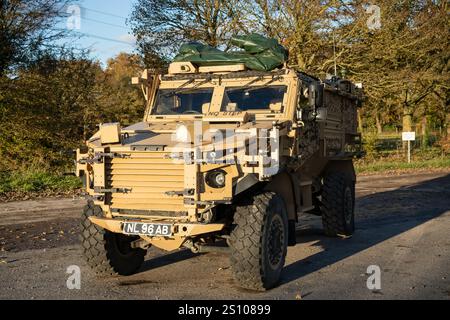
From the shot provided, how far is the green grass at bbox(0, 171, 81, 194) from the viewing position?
56.5ft

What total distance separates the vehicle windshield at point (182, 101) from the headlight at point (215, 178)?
180 centimetres

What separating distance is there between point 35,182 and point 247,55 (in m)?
11.5

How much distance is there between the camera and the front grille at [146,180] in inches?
253

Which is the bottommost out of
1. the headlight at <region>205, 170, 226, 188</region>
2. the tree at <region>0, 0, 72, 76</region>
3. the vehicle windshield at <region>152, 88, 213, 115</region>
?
the headlight at <region>205, 170, 226, 188</region>

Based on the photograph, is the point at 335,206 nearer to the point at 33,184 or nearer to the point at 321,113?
the point at 321,113

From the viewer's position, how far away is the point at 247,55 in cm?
839

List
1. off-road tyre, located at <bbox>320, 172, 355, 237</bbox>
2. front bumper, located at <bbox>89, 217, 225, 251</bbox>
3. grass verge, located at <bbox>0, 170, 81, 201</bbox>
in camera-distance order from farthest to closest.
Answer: grass verge, located at <bbox>0, 170, 81, 201</bbox>
off-road tyre, located at <bbox>320, 172, 355, 237</bbox>
front bumper, located at <bbox>89, 217, 225, 251</bbox>

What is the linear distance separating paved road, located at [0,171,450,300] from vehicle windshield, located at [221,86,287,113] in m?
2.03

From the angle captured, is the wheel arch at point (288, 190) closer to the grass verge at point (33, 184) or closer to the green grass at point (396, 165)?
the grass verge at point (33, 184)

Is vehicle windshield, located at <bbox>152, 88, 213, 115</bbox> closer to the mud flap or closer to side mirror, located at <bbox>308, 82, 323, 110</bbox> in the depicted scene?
side mirror, located at <bbox>308, 82, 323, 110</bbox>

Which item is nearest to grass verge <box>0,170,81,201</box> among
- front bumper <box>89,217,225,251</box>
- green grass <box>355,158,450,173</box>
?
front bumper <box>89,217,225,251</box>

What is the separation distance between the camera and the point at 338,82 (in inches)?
402

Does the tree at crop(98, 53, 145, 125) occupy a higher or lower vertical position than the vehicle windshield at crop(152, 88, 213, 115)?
higher

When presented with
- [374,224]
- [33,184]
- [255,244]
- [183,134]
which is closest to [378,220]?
[374,224]
